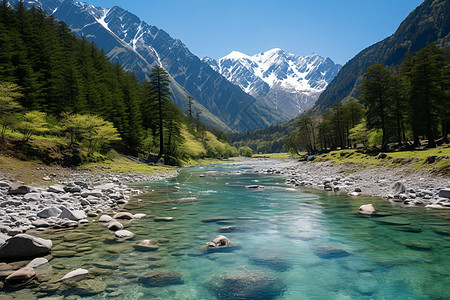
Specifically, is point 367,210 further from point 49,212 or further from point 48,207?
point 48,207

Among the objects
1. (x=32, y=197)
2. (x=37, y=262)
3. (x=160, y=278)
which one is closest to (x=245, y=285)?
(x=160, y=278)

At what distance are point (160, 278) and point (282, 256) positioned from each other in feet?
13.5

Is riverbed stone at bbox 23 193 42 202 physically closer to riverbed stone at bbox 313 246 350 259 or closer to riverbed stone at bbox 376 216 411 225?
riverbed stone at bbox 313 246 350 259

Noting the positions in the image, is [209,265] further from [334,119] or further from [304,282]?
[334,119]

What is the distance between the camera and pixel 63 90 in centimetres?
4381

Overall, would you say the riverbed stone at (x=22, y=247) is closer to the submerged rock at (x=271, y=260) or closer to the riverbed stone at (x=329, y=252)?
the submerged rock at (x=271, y=260)

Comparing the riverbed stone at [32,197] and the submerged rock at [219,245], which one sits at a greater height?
the riverbed stone at [32,197]

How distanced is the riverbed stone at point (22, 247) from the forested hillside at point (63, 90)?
24245 mm

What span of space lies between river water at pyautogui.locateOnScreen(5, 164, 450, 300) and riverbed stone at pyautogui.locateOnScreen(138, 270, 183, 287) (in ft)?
0.55

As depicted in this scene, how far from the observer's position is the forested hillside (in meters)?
36.0

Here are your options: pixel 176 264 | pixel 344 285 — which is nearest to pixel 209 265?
pixel 176 264

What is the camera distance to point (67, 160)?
97.3ft

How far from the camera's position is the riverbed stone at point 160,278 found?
6.09 m

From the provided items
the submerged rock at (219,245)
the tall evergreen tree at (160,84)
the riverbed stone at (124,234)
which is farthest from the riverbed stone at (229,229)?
the tall evergreen tree at (160,84)
